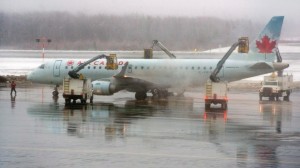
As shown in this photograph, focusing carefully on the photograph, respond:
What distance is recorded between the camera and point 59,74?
180 feet

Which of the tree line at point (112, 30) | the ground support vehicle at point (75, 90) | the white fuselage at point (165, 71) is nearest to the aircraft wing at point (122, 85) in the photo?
the white fuselage at point (165, 71)

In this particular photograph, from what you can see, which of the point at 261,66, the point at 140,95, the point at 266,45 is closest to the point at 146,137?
the point at 140,95

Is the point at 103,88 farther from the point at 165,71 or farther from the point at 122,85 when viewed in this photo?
the point at 165,71

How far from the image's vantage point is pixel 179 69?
175ft

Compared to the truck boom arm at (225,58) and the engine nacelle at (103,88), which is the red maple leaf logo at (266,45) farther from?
the engine nacelle at (103,88)

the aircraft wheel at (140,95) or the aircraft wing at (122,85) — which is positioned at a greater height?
the aircraft wing at (122,85)

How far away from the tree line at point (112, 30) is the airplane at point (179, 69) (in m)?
4.29

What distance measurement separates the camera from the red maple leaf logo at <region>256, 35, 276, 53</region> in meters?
52.4

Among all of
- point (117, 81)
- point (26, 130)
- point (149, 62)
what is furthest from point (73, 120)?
point (149, 62)

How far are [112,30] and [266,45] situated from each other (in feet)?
47.1

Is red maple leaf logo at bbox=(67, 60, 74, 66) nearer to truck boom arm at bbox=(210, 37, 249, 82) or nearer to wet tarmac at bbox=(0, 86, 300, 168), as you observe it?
truck boom arm at bbox=(210, 37, 249, 82)

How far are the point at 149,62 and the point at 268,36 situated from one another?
988cm

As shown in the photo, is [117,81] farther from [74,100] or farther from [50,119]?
[50,119]

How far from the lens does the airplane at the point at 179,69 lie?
167 feet
